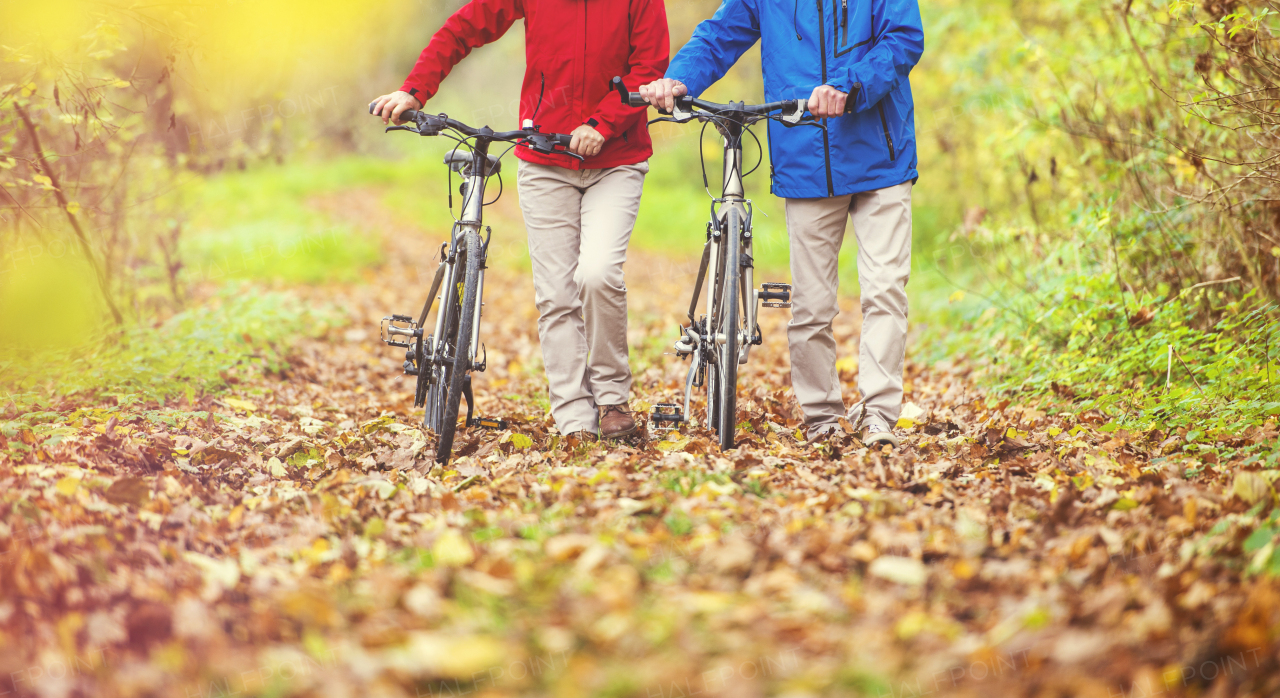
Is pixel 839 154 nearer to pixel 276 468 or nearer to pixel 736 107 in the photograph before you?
pixel 736 107

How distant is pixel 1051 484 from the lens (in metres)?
3.18

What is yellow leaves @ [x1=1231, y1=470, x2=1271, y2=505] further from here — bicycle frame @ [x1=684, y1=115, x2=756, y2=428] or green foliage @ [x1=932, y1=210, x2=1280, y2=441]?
bicycle frame @ [x1=684, y1=115, x2=756, y2=428]

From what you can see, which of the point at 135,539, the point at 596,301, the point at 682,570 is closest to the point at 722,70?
the point at 596,301

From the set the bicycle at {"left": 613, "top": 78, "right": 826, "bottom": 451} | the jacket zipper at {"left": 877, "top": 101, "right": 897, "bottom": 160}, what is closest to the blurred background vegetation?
the jacket zipper at {"left": 877, "top": 101, "right": 897, "bottom": 160}

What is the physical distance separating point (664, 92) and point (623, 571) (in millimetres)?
2137

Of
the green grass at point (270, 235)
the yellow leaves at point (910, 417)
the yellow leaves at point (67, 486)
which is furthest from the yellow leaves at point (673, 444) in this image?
the green grass at point (270, 235)

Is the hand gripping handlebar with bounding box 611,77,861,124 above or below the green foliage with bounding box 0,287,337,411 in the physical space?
above

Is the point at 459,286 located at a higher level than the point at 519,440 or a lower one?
higher

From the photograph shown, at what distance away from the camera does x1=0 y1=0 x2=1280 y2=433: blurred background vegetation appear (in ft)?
13.9

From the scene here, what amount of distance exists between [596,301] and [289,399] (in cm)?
223

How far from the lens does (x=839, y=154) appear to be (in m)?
3.94

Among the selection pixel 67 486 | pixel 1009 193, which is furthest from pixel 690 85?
pixel 1009 193

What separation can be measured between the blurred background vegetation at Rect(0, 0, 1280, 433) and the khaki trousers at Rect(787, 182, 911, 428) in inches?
44.5

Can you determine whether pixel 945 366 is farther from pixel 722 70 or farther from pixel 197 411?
pixel 197 411
